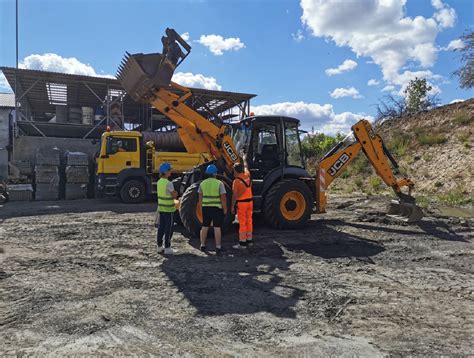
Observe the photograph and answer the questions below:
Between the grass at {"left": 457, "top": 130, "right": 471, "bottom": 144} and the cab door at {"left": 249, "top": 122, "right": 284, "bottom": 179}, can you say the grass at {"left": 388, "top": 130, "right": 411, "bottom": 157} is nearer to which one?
the grass at {"left": 457, "top": 130, "right": 471, "bottom": 144}

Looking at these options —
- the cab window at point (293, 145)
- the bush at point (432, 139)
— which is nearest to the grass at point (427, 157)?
the bush at point (432, 139)

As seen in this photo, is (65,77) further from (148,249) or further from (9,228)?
(148,249)

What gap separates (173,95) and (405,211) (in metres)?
6.61

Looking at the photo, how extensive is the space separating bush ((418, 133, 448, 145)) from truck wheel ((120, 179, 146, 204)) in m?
14.3

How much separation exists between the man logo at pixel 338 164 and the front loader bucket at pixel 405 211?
198 centimetres

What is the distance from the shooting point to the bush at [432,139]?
19.9 metres

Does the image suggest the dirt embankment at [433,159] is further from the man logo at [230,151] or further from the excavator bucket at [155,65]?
the excavator bucket at [155,65]

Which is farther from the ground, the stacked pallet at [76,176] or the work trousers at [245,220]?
the stacked pallet at [76,176]

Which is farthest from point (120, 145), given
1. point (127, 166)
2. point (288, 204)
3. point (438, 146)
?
point (438, 146)

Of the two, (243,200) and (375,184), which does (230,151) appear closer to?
(243,200)

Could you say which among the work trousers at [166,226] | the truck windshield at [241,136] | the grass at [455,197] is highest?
the truck windshield at [241,136]

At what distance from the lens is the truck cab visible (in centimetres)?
1622

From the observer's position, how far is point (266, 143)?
9453mm

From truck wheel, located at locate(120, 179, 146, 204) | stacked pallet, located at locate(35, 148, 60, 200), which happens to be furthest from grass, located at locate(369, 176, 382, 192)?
stacked pallet, located at locate(35, 148, 60, 200)
